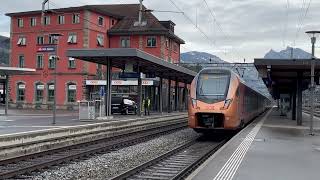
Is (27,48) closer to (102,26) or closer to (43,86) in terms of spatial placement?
(43,86)

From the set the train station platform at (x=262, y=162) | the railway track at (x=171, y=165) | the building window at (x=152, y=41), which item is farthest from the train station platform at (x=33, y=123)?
the building window at (x=152, y=41)

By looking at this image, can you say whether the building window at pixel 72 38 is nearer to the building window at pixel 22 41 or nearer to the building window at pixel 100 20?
the building window at pixel 100 20

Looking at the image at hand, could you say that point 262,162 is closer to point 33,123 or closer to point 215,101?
point 215,101

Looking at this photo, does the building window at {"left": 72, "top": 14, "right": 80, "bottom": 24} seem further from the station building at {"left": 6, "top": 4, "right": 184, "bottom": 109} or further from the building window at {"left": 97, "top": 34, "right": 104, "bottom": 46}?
the building window at {"left": 97, "top": 34, "right": 104, "bottom": 46}

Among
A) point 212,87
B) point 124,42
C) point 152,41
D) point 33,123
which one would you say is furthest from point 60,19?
point 212,87

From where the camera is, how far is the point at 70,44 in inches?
2566

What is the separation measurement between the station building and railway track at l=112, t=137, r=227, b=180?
4149 centimetres

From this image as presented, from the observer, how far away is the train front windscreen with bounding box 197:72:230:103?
71.2 ft

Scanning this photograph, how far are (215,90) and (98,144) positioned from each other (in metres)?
5.51

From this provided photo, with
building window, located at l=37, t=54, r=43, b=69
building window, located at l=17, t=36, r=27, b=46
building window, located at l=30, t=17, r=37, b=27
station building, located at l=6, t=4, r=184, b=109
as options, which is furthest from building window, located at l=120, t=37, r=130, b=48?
building window, located at l=17, t=36, r=27, b=46

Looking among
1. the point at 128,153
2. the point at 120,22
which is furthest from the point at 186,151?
the point at 120,22

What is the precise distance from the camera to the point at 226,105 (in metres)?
21.4

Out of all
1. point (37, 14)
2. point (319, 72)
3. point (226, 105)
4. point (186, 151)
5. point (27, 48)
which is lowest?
point (186, 151)

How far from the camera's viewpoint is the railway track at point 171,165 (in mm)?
12227
